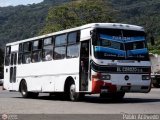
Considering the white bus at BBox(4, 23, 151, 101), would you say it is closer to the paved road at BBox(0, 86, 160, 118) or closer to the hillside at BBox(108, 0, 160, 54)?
the paved road at BBox(0, 86, 160, 118)

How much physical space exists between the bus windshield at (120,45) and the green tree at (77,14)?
46892mm

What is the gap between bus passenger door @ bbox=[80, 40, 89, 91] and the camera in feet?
63.0

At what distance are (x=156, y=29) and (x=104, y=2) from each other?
1115 inches

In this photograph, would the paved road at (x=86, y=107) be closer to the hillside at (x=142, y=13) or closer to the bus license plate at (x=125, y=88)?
the bus license plate at (x=125, y=88)

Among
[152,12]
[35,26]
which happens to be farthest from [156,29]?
[35,26]

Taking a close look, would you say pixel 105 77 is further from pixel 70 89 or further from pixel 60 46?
pixel 60 46

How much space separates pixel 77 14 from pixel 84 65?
4964cm

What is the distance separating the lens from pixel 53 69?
22188 mm

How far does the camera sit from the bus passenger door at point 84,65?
19203 millimetres

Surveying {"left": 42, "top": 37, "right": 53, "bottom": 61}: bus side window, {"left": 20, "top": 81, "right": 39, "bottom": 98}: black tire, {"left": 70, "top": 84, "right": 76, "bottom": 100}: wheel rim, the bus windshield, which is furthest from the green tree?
the bus windshield

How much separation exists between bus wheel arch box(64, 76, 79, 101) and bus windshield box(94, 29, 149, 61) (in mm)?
2371

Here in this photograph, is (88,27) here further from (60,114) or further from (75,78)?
(60,114)

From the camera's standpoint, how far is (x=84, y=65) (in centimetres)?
1938

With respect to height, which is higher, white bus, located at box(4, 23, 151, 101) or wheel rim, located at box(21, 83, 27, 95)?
white bus, located at box(4, 23, 151, 101)
